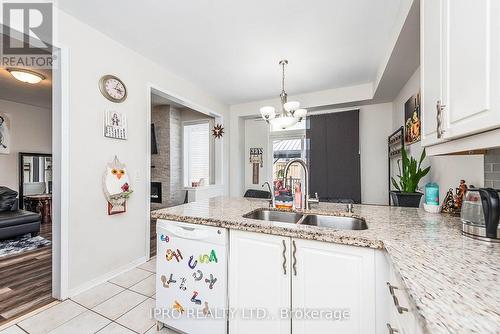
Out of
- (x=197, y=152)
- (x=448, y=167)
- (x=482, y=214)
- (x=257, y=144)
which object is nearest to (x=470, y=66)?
(x=482, y=214)

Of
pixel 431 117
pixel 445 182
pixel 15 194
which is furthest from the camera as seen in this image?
pixel 15 194

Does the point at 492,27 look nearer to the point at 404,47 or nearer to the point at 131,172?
the point at 404,47

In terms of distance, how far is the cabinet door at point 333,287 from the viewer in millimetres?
1036

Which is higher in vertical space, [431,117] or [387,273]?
[431,117]

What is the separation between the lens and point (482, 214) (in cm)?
99

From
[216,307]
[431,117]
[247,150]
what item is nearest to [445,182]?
[431,117]

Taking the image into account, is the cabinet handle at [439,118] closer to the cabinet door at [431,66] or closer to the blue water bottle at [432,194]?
the cabinet door at [431,66]

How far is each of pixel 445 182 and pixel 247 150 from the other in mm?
3612

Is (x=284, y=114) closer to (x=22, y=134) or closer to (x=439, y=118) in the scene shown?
(x=439, y=118)

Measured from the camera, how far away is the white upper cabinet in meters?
0.73

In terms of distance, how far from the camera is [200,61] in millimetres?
2938

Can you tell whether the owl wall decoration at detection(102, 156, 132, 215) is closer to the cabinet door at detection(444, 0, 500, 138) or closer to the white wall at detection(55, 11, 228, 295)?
the white wall at detection(55, 11, 228, 295)

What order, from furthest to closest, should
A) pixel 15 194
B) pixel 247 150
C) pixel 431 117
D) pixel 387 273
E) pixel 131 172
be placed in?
pixel 247 150, pixel 15 194, pixel 131 172, pixel 431 117, pixel 387 273

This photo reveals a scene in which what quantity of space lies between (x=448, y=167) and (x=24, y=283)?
162 inches
